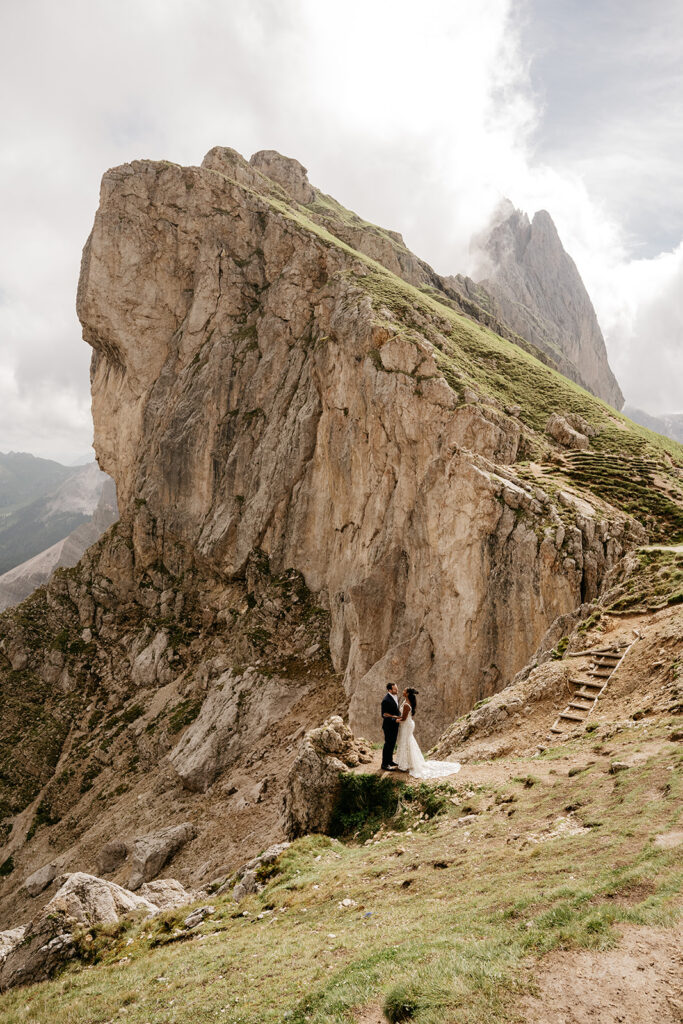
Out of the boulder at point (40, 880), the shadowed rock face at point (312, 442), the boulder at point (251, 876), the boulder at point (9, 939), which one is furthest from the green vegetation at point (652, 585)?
the boulder at point (40, 880)

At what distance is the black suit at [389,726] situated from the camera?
14.7 metres

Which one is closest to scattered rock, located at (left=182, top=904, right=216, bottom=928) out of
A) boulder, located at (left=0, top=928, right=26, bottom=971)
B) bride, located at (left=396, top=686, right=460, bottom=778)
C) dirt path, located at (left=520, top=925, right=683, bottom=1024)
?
bride, located at (left=396, top=686, right=460, bottom=778)

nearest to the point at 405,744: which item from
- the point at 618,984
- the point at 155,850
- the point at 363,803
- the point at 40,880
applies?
the point at 363,803

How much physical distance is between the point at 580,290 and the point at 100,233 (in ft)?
436

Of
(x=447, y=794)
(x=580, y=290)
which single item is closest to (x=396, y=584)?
(x=447, y=794)

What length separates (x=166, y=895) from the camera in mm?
17391

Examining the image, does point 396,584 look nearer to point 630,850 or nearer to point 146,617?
point 630,850

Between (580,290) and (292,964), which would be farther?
(580,290)

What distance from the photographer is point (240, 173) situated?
206 ft

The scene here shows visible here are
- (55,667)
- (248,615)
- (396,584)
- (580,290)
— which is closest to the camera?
(396,584)

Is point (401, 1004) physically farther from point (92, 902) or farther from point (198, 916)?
point (92, 902)

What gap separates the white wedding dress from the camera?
14.5 m

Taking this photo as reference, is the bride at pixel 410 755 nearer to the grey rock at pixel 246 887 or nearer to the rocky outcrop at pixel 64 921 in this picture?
the grey rock at pixel 246 887

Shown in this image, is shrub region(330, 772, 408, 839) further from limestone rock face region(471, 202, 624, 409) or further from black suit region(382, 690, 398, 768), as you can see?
limestone rock face region(471, 202, 624, 409)
